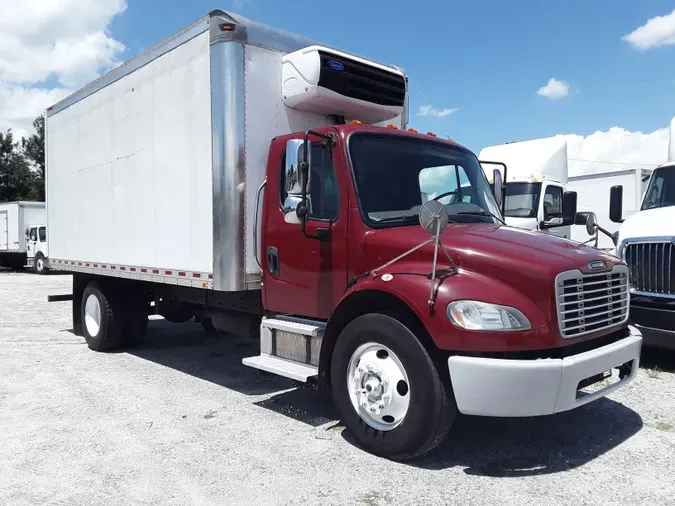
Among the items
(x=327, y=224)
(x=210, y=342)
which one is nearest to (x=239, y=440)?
(x=327, y=224)

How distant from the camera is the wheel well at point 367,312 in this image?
3.87 metres

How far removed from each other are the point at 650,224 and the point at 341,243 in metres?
3.94

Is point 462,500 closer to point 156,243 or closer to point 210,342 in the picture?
point 156,243

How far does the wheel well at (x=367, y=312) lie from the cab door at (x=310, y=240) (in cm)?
27

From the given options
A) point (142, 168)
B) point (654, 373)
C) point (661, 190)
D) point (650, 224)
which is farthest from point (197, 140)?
point (661, 190)

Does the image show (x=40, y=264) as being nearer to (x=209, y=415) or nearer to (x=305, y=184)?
(x=209, y=415)

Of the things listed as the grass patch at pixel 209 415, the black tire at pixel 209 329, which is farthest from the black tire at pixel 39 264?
the grass patch at pixel 209 415

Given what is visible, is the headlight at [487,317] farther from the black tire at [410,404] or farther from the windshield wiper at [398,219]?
the windshield wiper at [398,219]

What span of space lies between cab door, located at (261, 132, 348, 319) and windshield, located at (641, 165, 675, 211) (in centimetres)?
470

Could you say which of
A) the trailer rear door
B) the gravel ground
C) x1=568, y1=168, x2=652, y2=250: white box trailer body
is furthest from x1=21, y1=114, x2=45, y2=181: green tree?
the gravel ground

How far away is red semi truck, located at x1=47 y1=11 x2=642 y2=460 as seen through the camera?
3.66 metres

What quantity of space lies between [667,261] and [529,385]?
3.39 m

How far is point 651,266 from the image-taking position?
6.09m

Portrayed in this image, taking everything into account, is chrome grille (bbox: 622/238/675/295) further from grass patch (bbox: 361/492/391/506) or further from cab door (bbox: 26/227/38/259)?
cab door (bbox: 26/227/38/259)
